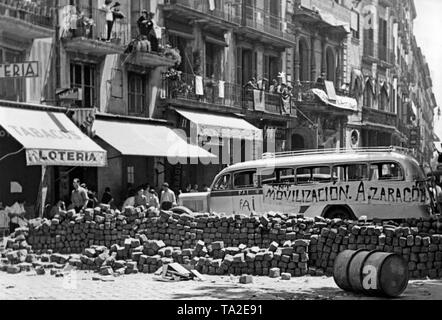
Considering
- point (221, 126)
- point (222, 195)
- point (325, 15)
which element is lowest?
point (222, 195)

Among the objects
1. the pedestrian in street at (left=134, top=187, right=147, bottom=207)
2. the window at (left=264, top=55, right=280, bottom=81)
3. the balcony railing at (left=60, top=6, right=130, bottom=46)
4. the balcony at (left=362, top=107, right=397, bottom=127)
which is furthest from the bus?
the balcony at (left=362, top=107, right=397, bottom=127)

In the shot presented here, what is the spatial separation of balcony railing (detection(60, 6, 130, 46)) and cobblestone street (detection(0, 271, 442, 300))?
36.2 ft

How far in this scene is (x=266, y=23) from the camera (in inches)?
1307

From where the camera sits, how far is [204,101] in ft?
94.0

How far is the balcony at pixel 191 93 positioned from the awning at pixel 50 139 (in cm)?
561

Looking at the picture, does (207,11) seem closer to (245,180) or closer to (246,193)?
(245,180)

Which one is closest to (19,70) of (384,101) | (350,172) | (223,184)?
(223,184)

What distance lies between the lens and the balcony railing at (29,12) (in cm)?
2034

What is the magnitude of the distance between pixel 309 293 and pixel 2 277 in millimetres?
5934

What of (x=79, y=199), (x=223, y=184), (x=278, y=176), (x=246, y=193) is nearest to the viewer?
(x=278, y=176)

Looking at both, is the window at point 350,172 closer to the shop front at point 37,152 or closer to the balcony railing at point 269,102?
the shop front at point 37,152

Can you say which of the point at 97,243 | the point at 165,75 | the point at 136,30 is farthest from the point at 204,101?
the point at 97,243

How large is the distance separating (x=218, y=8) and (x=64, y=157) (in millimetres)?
11896

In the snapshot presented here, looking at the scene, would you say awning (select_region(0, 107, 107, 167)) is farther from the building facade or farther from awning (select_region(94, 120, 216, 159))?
awning (select_region(94, 120, 216, 159))
